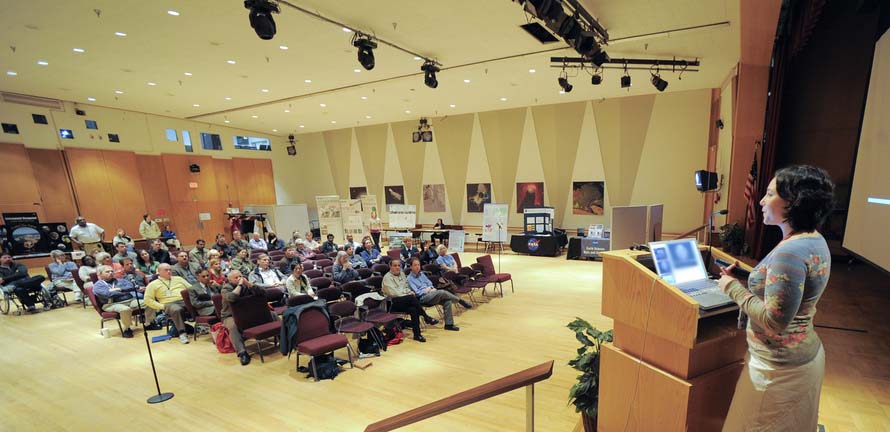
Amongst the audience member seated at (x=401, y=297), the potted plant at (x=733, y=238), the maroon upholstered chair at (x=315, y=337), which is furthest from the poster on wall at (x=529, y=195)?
the maroon upholstered chair at (x=315, y=337)

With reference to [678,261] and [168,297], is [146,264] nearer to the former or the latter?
[168,297]

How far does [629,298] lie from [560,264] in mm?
8755

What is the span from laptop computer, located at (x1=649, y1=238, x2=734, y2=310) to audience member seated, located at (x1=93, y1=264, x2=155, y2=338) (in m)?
7.46

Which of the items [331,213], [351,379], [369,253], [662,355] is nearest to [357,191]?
[331,213]

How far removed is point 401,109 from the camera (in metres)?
12.6

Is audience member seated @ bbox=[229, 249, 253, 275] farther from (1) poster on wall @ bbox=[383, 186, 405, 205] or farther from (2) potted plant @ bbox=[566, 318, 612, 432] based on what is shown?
(1) poster on wall @ bbox=[383, 186, 405, 205]

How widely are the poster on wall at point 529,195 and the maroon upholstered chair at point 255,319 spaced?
995cm

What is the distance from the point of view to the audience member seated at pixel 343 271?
21.5ft

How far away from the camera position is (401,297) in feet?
18.4

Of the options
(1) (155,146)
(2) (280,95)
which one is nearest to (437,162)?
(2) (280,95)

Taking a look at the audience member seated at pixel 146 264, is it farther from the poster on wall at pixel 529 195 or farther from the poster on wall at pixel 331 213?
the poster on wall at pixel 529 195

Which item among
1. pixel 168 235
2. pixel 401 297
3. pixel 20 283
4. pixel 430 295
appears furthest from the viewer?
pixel 168 235

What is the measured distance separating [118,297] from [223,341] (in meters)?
2.69

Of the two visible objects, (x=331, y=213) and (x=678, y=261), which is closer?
(x=678, y=261)
